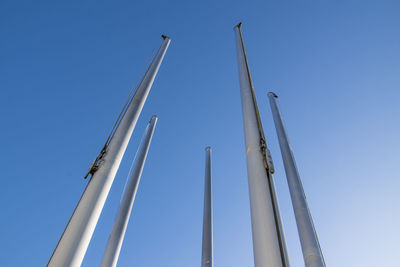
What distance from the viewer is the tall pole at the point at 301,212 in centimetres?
876

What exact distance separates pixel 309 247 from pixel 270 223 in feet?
21.5

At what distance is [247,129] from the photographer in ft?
17.3

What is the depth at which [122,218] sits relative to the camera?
36.7 feet

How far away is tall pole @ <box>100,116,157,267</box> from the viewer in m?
9.80

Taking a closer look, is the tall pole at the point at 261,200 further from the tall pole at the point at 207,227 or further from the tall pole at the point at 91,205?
the tall pole at the point at 207,227

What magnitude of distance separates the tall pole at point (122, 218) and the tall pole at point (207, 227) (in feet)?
15.1

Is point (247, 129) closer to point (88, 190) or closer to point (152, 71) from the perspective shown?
point (88, 190)

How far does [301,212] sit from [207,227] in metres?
6.16

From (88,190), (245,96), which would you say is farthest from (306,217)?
(88,190)

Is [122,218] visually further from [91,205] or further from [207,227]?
[91,205]

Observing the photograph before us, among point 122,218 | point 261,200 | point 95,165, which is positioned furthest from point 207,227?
point 261,200

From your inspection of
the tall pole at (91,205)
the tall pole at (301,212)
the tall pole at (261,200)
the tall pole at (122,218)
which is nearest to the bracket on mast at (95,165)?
the tall pole at (91,205)

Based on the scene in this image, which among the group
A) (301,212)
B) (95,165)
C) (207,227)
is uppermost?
(207,227)

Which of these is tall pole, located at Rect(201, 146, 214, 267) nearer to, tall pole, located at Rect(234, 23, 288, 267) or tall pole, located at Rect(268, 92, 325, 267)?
tall pole, located at Rect(268, 92, 325, 267)
